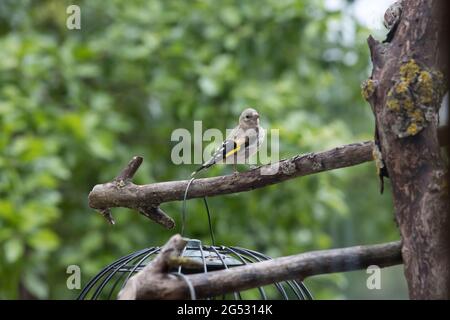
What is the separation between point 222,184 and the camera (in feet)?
7.48

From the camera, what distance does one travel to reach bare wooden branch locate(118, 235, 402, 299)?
1.65 metres

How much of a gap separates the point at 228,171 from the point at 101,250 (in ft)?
3.75

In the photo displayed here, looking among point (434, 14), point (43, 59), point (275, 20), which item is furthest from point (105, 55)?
point (434, 14)

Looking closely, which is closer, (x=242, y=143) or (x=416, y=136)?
(x=416, y=136)

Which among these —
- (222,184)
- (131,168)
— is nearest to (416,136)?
(222,184)

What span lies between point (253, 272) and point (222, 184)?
0.64 metres

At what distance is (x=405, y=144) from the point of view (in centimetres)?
169

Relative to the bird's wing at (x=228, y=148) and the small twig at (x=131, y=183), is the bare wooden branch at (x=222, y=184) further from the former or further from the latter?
the bird's wing at (x=228, y=148)

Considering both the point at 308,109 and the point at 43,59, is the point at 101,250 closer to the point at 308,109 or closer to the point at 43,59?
the point at 43,59

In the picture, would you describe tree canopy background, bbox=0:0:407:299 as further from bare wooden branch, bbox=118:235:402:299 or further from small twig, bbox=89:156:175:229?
bare wooden branch, bbox=118:235:402:299

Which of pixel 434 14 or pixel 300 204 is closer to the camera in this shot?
pixel 434 14

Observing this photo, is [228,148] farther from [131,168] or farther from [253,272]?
[253,272]

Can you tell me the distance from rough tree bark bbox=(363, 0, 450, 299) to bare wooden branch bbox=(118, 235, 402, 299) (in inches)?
3.3
